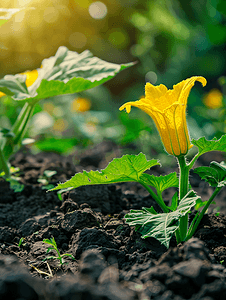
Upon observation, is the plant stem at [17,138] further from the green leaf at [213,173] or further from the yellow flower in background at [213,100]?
the yellow flower in background at [213,100]

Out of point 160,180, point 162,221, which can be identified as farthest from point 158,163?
point 162,221

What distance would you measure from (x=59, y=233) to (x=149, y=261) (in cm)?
49

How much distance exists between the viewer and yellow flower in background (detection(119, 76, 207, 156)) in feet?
3.98

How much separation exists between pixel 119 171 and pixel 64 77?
892 mm

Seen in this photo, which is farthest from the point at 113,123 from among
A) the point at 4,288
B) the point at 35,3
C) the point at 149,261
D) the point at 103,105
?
the point at 4,288

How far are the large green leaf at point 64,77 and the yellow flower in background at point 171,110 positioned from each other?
0.49m

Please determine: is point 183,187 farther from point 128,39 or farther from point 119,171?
point 128,39

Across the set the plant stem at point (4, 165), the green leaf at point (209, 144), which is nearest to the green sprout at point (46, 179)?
the plant stem at point (4, 165)

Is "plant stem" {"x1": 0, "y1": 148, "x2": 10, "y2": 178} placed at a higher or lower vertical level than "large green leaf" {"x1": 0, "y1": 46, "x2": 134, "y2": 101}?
lower

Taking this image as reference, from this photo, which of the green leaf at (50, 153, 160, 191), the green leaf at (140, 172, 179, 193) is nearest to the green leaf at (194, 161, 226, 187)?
the green leaf at (140, 172, 179, 193)

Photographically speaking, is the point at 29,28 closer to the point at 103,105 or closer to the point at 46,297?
the point at 103,105

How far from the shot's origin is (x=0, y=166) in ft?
6.36

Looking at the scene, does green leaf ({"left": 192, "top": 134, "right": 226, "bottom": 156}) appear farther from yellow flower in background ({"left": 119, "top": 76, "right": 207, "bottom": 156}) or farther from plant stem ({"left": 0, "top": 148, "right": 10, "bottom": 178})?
plant stem ({"left": 0, "top": 148, "right": 10, "bottom": 178})

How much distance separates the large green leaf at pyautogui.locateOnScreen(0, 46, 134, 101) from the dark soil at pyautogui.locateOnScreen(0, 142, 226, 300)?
23.2 inches
